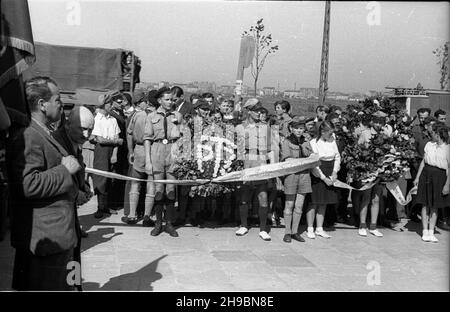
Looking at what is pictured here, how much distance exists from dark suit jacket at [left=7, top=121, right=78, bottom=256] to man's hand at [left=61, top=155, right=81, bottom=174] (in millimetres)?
25

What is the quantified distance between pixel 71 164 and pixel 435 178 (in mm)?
6195

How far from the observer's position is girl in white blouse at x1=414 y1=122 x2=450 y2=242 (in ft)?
26.2

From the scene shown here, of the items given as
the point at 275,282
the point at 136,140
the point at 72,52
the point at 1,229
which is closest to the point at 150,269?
the point at 275,282

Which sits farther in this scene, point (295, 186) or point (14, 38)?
point (295, 186)

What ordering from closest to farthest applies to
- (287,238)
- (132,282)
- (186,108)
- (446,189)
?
(132,282), (287,238), (446,189), (186,108)

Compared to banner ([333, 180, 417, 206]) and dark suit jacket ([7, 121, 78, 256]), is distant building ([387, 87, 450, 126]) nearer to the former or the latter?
banner ([333, 180, 417, 206])

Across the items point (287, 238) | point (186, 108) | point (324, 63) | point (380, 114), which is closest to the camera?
point (287, 238)

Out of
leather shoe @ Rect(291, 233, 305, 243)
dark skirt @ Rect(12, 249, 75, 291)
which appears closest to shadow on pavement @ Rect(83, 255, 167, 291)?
dark skirt @ Rect(12, 249, 75, 291)

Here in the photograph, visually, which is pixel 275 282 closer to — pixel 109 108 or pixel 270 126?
pixel 270 126

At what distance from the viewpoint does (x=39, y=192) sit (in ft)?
10.8

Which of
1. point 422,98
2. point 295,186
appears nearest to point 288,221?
point 295,186

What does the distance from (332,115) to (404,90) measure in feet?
29.1

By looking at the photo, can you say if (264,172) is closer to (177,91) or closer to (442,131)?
(177,91)

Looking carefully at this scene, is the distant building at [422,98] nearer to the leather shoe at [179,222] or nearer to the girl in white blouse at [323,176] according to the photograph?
the girl in white blouse at [323,176]
